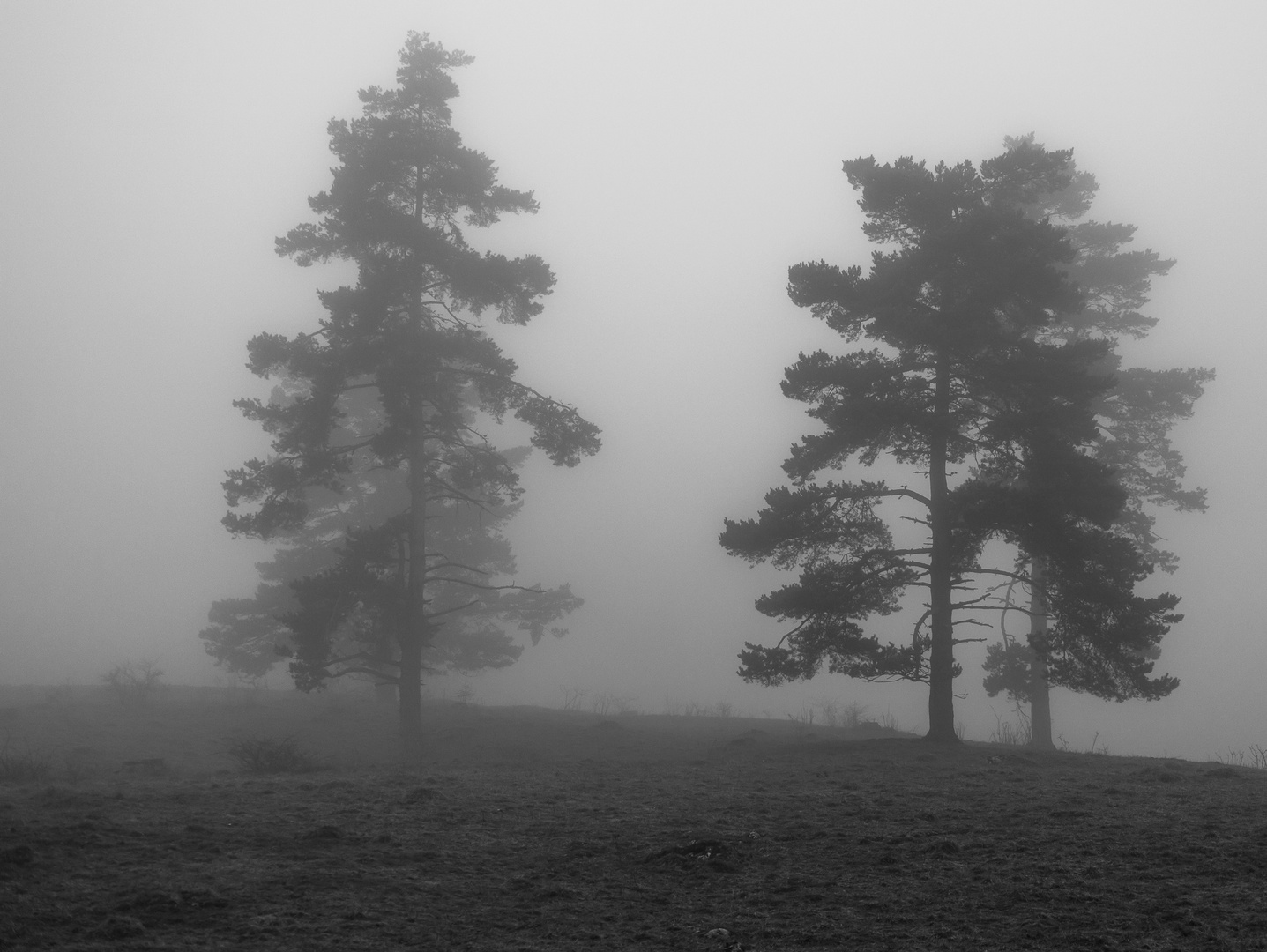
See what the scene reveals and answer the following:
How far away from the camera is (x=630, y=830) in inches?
323

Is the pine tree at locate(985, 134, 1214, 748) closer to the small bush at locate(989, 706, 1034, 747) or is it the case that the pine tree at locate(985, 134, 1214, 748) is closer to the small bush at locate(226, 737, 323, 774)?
the small bush at locate(989, 706, 1034, 747)

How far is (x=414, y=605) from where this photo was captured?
2028 cm

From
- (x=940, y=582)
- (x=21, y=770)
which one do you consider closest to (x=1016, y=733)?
(x=940, y=582)

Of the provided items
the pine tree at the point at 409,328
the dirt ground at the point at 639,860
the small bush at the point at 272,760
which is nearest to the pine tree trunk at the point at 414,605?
the pine tree at the point at 409,328

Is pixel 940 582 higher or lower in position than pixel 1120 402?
lower

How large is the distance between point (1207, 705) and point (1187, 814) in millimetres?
51173

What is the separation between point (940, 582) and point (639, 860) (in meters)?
11.5

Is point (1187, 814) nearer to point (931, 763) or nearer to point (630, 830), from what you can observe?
point (630, 830)

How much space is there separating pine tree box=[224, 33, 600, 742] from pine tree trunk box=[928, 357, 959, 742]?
7358 millimetres

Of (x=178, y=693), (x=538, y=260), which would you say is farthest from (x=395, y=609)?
(x=178, y=693)

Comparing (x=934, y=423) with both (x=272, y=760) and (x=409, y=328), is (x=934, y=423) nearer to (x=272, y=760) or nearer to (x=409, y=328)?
(x=409, y=328)

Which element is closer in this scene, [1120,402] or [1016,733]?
[1120,402]

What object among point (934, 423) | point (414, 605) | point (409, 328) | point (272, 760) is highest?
point (409, 328)

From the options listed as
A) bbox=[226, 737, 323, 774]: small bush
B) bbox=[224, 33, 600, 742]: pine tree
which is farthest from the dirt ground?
bbox=[224, 33, 600, 742]: pine tree
